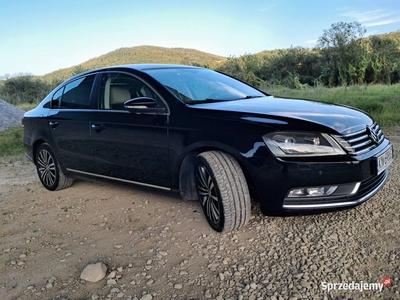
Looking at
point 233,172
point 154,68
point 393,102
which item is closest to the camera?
point 233,172

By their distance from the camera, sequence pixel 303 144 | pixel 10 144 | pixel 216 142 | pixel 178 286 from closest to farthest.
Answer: pixel 178 286
pixel 303 144
pixel 216 142
pixel 10 144

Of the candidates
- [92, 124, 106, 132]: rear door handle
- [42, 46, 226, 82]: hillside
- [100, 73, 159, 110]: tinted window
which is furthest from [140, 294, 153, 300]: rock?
[42, 46, 226, 82]: hillside

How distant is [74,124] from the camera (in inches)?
166

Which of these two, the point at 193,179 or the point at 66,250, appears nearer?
the point at 66,250

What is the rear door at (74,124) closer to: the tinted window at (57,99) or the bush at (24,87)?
the tinted window at (57,99)

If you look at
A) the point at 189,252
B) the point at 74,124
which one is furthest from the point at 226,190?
the point at 74,124

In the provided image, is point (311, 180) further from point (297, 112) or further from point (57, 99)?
point (57, 99)

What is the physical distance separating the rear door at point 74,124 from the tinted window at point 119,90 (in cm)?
21

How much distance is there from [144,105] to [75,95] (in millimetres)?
1460

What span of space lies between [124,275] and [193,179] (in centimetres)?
109

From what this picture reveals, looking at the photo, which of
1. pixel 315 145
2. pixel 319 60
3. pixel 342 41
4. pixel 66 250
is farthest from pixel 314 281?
pixel 319 60

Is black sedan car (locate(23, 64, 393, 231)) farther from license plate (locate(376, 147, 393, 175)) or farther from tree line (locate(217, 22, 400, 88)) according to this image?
tree line (locate(217, 22, 400, 88))

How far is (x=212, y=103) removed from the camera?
3438mm

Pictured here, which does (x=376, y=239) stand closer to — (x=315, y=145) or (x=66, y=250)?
(x=315, y=145)
